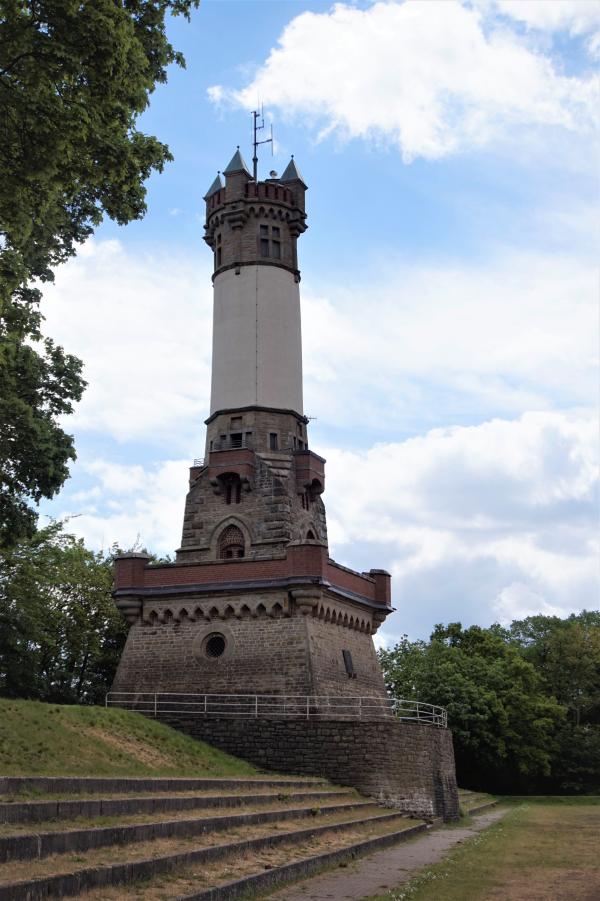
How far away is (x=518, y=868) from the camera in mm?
17609

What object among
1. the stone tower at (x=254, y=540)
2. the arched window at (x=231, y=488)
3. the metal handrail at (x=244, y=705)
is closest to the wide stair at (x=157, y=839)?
the metal handrail at (x=244, y=705)

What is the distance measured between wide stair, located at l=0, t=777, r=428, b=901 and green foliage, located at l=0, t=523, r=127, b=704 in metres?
18.7

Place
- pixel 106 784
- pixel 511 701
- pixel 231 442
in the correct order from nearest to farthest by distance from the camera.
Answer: pixel 106 784 → pixel 231 442 → pixel 511 701

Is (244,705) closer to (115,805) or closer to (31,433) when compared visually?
(31,433)

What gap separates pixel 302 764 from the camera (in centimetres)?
2747

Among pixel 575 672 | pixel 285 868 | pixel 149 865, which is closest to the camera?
pixel 149 865

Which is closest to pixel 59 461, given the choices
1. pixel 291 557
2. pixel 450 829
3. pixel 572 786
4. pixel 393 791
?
pixel 291 557

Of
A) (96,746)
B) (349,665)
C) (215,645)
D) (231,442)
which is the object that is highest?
(231,442)

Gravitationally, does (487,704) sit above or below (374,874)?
above

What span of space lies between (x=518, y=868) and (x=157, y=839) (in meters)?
7.77

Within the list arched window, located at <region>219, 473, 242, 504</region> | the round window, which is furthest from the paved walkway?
arched window, located at <region>219, 473, 242, 504</region>

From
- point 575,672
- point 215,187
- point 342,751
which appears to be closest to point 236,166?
point 215,187

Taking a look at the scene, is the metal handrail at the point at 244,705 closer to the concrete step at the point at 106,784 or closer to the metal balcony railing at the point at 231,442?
the concrete step at the point at 106,784

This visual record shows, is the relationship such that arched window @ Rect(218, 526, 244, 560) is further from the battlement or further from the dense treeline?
the dense treeline
